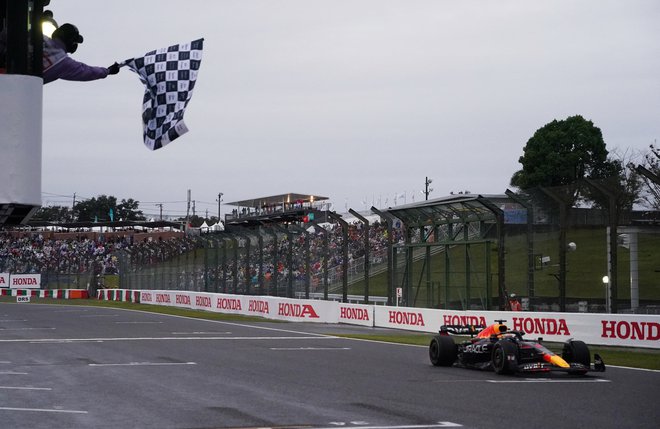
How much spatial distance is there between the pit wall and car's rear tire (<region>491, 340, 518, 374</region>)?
5284mm

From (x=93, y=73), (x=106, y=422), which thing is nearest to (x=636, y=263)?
(x=106, y=422)

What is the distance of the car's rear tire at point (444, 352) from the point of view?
49.3 feet

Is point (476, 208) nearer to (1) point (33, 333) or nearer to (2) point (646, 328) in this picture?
(2) point (646, 328)

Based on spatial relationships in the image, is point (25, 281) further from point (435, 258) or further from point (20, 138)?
point (20, 138)

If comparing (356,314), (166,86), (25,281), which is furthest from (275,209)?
(166,86)

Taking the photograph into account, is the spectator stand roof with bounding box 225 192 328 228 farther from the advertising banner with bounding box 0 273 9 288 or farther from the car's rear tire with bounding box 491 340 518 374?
the car's rear tire with bounding box 491 340 518 374

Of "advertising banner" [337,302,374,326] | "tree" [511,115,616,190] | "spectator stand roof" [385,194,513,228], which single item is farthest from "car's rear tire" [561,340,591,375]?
"tree" [511,115,616,190]

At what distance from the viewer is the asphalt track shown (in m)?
8.89

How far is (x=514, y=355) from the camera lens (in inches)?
527

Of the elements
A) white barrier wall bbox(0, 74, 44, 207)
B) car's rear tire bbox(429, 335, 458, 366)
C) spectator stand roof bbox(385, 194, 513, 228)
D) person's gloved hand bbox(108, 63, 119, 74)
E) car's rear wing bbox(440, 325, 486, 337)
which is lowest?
car's rear tire bbox(429, 335, 458, 366)

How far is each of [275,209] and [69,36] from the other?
7421cm

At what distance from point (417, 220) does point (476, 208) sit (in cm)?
333

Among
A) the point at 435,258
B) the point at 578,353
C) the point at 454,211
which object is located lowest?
the point at 578,353

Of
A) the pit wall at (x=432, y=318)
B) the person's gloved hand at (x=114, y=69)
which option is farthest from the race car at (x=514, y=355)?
the person's gloved hand at (x=114, y=69)
